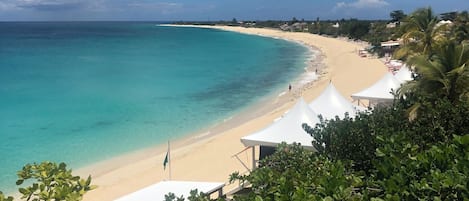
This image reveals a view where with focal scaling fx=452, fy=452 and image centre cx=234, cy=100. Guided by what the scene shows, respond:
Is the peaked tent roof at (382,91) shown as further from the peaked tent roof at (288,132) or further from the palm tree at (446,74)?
the palm tree at (446,74)

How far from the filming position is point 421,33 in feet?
69.6

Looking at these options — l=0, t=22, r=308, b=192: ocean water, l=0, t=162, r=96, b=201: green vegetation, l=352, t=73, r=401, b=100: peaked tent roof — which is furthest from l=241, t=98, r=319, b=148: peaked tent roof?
l=0, t=22, r=308, b=192: ocean water

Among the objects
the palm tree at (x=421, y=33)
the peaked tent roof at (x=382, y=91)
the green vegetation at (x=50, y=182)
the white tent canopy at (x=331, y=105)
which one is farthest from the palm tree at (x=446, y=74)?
the palm tree at (x=421, y=33)

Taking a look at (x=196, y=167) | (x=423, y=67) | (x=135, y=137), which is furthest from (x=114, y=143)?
(x=423, y=67)

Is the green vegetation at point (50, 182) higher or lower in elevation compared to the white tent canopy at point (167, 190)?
higher

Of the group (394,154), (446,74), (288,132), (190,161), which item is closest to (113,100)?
(190,161)

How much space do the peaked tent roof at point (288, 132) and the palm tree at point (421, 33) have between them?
10.2 metres

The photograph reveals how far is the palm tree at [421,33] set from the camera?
2091cm

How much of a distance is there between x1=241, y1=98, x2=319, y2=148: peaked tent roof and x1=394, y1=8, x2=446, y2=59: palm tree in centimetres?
1020

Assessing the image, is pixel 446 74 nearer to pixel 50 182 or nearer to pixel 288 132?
pixel 288 132

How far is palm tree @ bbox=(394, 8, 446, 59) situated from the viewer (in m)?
20.9

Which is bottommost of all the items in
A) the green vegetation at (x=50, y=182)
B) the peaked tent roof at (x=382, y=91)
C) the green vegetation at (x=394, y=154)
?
the peaked tent roof at (x=382, y=91)

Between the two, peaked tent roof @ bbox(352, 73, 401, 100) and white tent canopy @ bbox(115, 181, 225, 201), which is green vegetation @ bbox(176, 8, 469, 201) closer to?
white tent canopy @ bbox(115, 181, 225, 201)

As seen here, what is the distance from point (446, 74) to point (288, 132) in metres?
3.82
